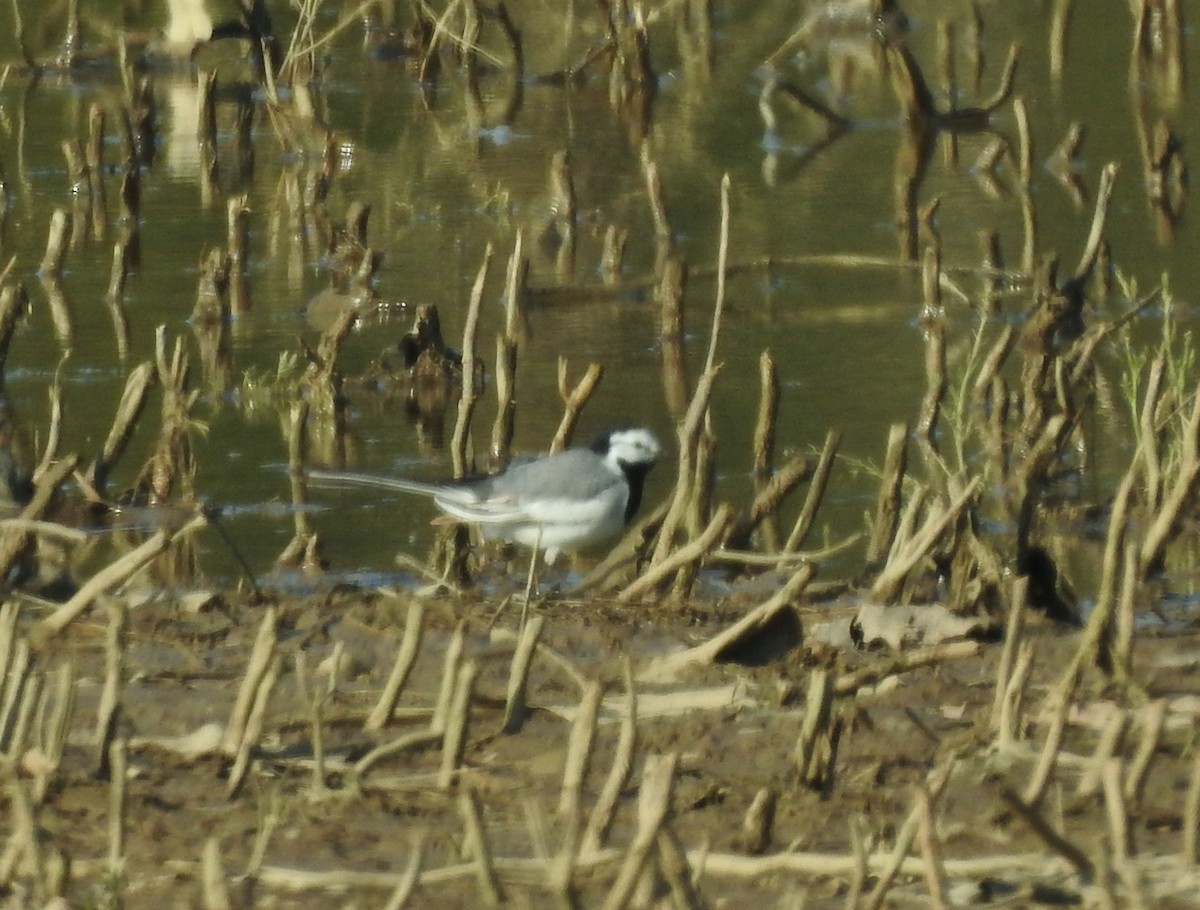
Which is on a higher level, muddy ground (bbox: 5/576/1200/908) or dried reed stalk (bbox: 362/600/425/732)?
dried reed stalk (bbox: 362/600/425/732)

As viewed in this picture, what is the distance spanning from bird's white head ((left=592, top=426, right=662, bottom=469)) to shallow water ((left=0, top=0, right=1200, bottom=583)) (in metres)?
0.72

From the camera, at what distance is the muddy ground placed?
11.9 ft

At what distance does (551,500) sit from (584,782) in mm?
2281

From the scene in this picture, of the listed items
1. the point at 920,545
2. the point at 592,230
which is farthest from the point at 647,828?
the point at 592,230

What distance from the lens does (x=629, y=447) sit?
251 inches

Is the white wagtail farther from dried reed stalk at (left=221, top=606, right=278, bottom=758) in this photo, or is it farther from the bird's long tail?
dried reed stalk at (left=221, top=606, right=278, bottom=758)

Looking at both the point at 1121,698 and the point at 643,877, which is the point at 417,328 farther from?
the point at 643,877

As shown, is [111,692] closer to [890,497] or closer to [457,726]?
[457,726]

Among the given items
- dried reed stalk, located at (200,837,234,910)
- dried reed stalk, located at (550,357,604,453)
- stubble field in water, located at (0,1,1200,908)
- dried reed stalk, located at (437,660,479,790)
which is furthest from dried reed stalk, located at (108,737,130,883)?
dried reed stalk, located at (550,357,604,453)

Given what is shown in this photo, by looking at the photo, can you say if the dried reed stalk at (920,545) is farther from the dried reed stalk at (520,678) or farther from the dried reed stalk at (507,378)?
the dried reed stalk at (507,378)

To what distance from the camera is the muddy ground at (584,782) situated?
3.63 metres

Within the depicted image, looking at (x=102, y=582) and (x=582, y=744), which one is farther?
(x=102, y=582)

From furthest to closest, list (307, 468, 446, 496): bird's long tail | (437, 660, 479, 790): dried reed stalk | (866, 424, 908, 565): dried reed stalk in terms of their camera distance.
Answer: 1. (307, 468, 446, 496): bird's long tail
2. (866, 424, 908, 565): dried reed stalk
3. (437, 660, 479, 790): dried reed stalk

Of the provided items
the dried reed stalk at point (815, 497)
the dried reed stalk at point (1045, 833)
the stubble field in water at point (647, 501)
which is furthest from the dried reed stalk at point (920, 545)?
the dried reed stalk at point (1045, 833)
